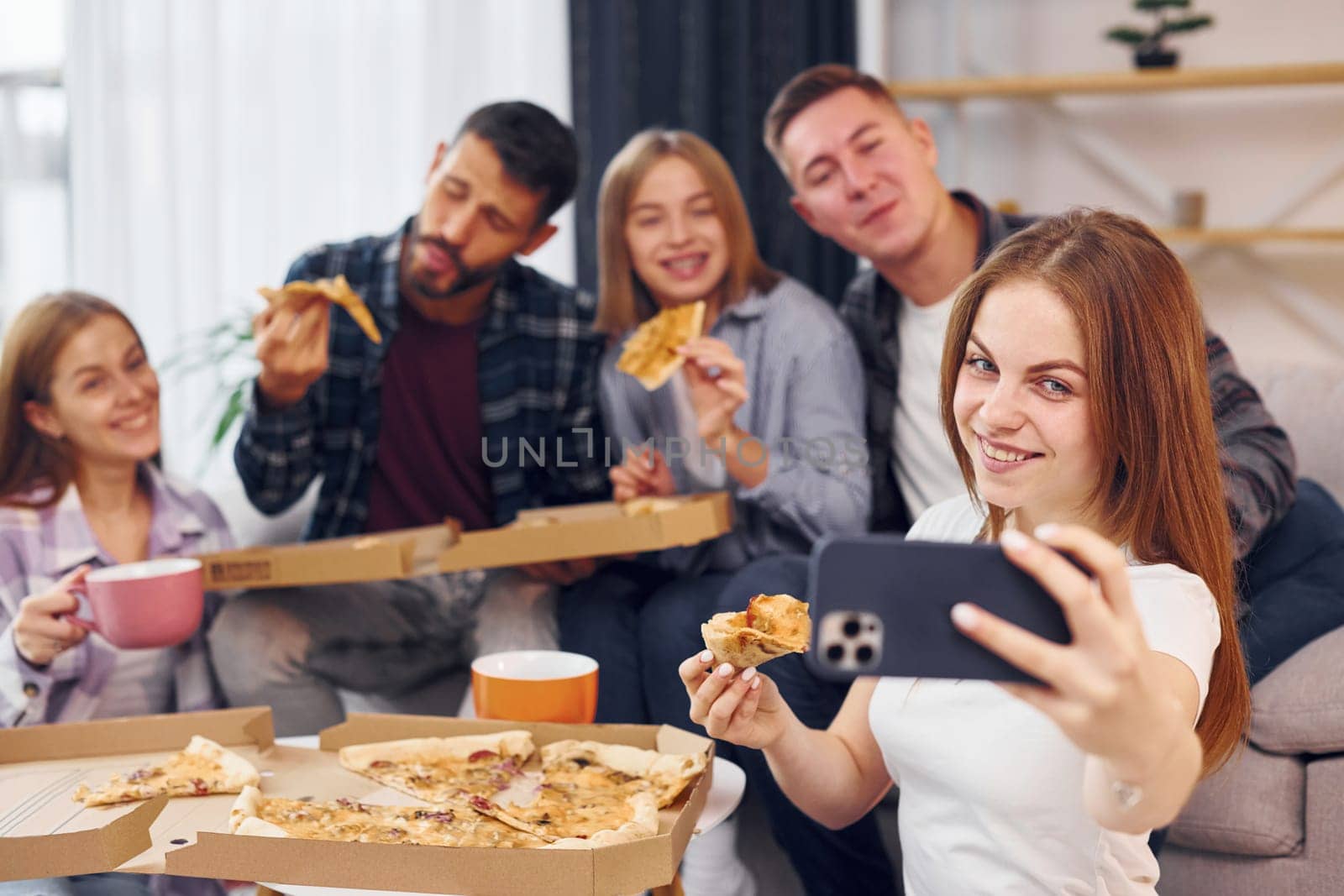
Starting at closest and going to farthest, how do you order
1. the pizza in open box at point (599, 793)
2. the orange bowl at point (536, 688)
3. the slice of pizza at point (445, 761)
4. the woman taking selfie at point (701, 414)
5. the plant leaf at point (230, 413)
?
1. the pizza in open box at point (599, 793)
2. the slice of pizza at point (445, 761)
3. the orange bowl at point (536, 688)
4. the woman taking selfie at point (701, 414)
5. the plant leaf at point (230, 413)

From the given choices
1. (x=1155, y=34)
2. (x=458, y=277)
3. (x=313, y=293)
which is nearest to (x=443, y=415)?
(x=458, y=277)

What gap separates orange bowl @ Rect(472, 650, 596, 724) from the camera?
1.29m

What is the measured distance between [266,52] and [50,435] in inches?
63.7

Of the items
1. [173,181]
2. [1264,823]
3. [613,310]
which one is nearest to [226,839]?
[1264,823]

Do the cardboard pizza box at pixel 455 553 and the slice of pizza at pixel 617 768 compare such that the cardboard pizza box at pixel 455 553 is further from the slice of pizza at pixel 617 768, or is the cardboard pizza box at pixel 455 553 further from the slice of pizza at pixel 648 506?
the slice of pizza at pixel 617 768

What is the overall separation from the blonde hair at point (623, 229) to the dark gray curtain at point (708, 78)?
969mm

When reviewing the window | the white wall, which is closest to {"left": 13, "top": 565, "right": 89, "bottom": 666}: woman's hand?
the window

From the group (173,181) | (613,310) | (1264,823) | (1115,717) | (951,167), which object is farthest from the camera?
(951,167)

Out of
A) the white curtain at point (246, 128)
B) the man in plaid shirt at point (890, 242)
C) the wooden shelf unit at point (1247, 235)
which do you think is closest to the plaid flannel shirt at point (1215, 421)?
the man in plaid shirt at point (890, 242)

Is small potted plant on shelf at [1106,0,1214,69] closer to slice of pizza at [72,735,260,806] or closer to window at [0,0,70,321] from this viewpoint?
window at [0,0,70,321]

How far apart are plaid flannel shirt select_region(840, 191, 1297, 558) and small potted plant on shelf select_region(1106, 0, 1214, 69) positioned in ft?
3.95

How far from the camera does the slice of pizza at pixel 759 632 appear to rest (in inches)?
38.7

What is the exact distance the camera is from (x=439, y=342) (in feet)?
7.29

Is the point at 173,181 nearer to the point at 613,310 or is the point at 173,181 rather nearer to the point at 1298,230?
the point at 613,310
